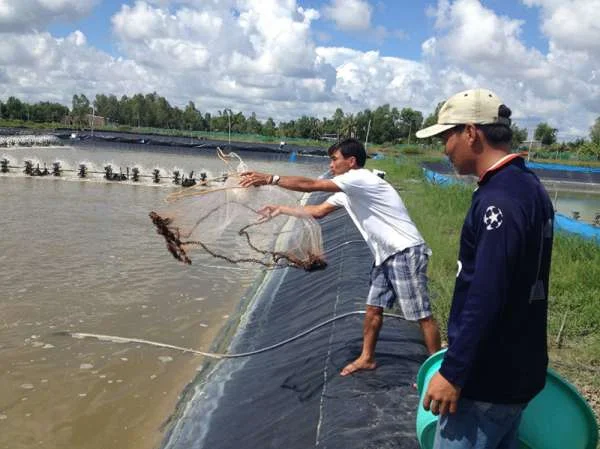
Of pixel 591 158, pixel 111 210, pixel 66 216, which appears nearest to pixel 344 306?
pixel 66 216

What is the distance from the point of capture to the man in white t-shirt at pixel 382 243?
3.76 metres

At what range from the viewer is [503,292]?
181cm

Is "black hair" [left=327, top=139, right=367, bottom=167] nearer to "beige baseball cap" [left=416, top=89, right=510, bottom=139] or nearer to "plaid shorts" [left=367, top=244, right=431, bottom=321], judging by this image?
"plaid shorts" [left=367, top=244, right=431, bottom=321]

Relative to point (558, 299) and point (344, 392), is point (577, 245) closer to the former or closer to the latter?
point (558, 299)

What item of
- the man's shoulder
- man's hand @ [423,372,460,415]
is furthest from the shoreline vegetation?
man's hand @ [423,372,460,415]

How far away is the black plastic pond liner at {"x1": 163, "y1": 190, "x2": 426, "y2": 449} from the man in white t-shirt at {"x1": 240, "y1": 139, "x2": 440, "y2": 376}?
27 cm

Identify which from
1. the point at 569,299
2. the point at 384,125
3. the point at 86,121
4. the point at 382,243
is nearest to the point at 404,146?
the point at 384,125

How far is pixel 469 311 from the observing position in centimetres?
185

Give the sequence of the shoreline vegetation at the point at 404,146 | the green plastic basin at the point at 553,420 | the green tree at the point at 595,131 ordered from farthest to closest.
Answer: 1. the green tree at the point at 595,131
2. the shoreline vegetation at the point at 404,146
3. the green plastic basin at the point at 553,420

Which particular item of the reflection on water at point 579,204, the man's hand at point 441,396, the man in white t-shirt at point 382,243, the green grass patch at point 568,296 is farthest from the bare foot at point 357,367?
the reflection on water at point 579,204

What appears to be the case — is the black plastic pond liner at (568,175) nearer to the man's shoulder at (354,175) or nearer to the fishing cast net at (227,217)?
the fishing cast net at (227,217)

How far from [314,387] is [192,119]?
106m

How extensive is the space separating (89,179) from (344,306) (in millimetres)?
20749

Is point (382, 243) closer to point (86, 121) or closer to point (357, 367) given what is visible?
point (357, 367)
